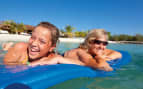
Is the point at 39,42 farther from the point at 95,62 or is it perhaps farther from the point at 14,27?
the point at 14,27

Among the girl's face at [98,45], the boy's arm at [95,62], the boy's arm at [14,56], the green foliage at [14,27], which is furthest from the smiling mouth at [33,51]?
the green foliage at [14,27]

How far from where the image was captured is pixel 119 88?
1.59 metres

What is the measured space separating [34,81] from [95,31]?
5.21ft

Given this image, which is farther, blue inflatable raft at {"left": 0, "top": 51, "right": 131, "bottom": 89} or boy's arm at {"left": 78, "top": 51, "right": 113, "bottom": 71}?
boy's arm at {"left": 78, "top": 51, "right": 113, "bottom": 71}

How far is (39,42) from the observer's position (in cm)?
185

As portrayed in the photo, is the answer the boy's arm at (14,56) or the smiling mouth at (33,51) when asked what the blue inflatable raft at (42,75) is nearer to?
Answer: the smiling mouth at (33,51)

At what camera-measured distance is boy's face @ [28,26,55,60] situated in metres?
1.84

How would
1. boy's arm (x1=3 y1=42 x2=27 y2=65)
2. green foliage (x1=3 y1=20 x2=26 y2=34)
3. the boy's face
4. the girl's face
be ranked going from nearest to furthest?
1. the boy's face
2. boy's arm (x1=3 y1=42 x2=27 y2=65)
3. the girl's face
4. green foliage (x1=3 y1=20 x2=26 y2=34)

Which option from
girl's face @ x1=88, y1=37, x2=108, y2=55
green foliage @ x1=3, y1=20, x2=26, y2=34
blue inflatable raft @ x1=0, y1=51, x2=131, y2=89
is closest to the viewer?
blue inflatable raft @ x1=0, y1=51, x2=131, y2=89

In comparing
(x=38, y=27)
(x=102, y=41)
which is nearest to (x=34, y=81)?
(x=38, y=27)

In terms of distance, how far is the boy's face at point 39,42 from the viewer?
1.84 meters

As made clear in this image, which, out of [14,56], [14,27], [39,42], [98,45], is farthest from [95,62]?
[14,27]

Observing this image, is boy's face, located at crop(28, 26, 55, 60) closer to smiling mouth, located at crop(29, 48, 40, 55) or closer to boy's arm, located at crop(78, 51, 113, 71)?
smiling mouth, located at crop(29, 48, 40, 55)

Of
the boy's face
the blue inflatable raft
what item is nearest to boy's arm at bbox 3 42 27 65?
the boy's face
